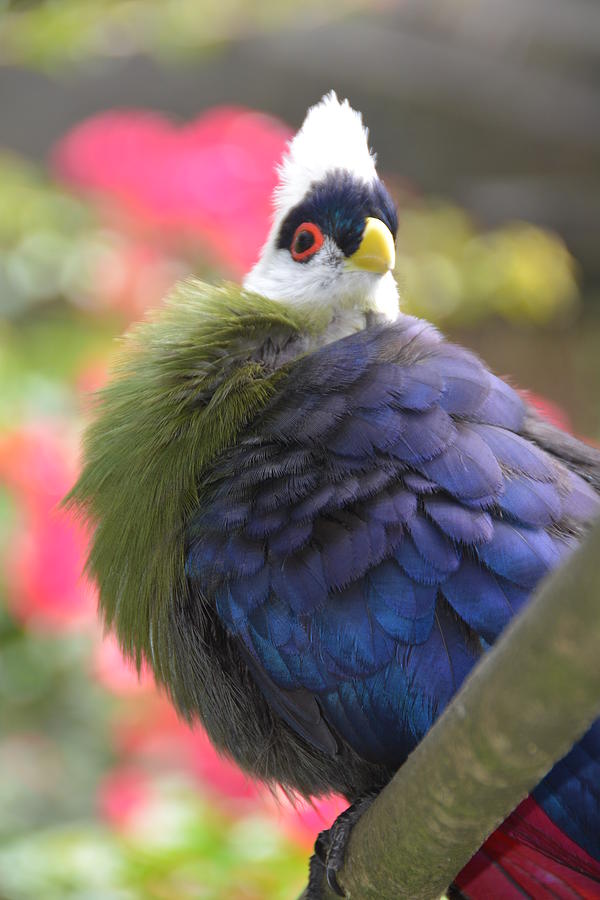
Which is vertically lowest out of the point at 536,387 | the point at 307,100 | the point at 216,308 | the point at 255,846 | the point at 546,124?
the point at 255,846

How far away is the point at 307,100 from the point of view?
15.8ft

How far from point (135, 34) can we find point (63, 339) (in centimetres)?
97

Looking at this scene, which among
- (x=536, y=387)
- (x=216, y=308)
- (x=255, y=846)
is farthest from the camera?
(x=536, y=387)

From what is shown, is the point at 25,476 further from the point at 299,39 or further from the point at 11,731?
the point at 299,39

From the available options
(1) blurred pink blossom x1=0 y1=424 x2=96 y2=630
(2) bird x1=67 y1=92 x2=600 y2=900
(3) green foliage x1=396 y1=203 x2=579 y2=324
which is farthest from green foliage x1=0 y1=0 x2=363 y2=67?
(2) bird x1=67 y1=92 x2=600 y2=900

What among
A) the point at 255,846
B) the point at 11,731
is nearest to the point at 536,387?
the point at 11,731

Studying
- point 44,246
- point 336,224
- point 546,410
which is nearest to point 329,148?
point 336,224

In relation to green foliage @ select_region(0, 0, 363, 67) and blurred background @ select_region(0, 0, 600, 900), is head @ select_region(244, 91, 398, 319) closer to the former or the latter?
blurred background @ select_region(0, 0, 600, 900)

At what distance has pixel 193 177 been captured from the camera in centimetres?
290

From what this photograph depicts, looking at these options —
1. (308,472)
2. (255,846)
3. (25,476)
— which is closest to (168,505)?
(308,472)

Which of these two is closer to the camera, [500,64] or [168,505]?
[168,505]

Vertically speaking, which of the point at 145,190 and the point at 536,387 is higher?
the point at 536,387

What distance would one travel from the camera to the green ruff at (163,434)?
1.31 metres

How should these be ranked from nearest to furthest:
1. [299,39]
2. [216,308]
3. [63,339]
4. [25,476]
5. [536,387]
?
[216,308], [25,476], [63,339], [299,39], [536,387]
